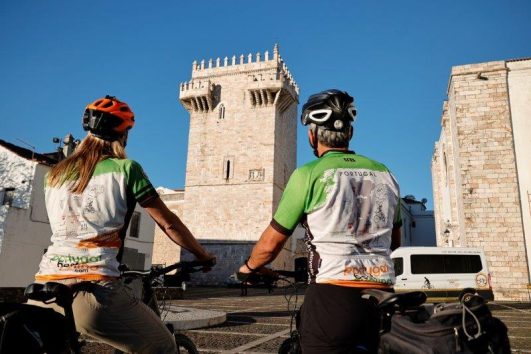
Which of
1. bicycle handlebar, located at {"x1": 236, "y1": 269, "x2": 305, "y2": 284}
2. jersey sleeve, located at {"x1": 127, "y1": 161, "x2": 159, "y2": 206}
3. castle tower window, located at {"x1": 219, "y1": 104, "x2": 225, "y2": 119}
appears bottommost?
bicycle handlebar, located at {"x1": 236, "y1": 269, "x2": 305, "y2": 284}

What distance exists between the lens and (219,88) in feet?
120

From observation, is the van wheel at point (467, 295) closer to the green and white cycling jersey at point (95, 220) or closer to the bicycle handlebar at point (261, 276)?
the bicycle handlebar at point (261, 276)

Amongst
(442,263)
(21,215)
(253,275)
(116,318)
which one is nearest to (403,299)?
(253,275)

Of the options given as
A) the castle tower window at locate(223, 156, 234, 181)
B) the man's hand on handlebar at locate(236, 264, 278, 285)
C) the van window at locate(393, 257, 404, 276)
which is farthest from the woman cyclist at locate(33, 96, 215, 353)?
the castle tower window at locate(223, 156, 234, 181)

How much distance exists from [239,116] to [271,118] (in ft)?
9.59

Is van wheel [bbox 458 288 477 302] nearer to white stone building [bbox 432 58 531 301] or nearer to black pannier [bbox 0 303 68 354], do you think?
black pannier [bbox 0 303 68 354]

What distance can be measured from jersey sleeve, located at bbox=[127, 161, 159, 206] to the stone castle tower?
99.7 ft

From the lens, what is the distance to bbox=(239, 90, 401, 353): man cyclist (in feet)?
5.38

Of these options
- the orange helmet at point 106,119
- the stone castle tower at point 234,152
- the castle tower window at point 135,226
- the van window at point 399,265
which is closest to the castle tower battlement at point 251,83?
the stone castle tower at point 234,152

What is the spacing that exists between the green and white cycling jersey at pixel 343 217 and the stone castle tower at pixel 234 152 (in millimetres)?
30617

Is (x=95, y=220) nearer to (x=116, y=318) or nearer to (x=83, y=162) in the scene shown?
(x=83, y=162)

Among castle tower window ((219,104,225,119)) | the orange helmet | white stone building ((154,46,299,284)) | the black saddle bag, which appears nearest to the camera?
the black saddle bag

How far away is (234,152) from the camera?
3484cm

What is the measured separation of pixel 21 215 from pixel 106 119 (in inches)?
848
